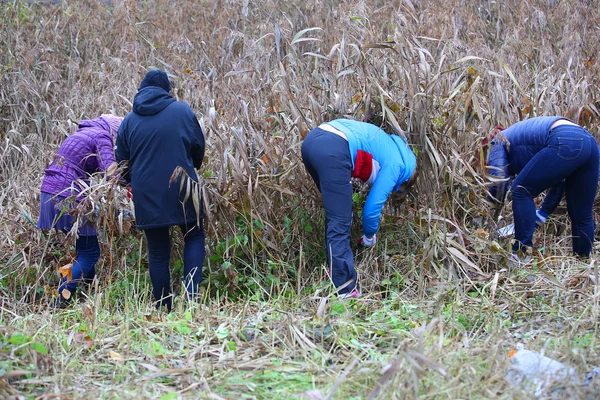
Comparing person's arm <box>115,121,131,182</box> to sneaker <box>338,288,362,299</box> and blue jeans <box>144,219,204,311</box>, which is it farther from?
sneaker <box>338,288,362,299</box>

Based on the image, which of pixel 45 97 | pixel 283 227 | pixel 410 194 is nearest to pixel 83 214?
pixel 283 227

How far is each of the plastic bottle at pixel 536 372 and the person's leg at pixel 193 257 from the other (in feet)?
6.27

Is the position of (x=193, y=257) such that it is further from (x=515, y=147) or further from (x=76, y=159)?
(x=515, y=147)

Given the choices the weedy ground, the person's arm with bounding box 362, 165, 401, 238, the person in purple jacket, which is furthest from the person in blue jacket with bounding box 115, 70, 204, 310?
the person's arm with bounding box 362, 165, 401, 238

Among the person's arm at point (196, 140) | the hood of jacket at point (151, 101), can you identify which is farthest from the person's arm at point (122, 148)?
the person's arm at point (196, 140)

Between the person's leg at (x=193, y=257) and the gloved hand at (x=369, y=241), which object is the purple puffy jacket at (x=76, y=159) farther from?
the gloved hand at (x=369, y=241)

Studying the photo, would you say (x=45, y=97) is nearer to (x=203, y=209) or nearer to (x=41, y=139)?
(x=41, y=139)

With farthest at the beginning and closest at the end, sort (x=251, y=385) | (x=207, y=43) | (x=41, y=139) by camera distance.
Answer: (x=207, y=43)
(x=41, y=139)
(x=251, y=385)

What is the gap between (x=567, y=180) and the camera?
4082 millimetres

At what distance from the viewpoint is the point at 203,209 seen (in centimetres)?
380

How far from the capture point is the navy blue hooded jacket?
11.6ft

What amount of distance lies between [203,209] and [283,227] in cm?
63

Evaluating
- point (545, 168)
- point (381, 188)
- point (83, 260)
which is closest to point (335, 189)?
point (381, 188)

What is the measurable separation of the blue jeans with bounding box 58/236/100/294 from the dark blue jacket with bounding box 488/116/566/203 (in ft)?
8.84
